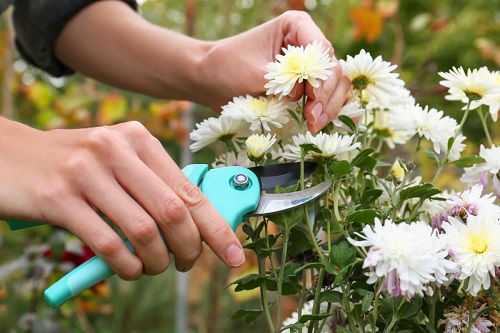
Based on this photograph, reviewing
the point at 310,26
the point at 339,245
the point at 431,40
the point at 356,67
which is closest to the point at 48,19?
the point at 310,26

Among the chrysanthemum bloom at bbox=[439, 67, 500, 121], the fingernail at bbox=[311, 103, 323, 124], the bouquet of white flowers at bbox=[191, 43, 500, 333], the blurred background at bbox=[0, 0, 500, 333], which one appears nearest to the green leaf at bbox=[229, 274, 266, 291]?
the bouquet of white flowers at bbox=[191, 43, 500, 333]

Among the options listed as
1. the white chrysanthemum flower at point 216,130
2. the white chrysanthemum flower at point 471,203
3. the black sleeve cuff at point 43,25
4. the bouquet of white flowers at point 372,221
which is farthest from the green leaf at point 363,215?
the black sleeve cuff at point 43,25

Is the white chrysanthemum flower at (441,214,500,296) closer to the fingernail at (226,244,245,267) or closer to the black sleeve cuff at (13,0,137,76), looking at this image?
the fingernail at (226,244,245,267)

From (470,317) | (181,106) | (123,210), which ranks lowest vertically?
(181,106)

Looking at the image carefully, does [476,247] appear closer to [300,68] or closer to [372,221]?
[372,221]

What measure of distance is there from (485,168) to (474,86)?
0.10 m

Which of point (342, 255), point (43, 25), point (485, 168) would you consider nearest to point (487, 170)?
point (485, 168)

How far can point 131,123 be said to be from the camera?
0.61 m

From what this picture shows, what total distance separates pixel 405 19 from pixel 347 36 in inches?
23.0

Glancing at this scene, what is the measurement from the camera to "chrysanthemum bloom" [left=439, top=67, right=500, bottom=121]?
75cm

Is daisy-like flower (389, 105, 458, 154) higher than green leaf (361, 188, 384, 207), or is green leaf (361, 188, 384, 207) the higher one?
daisy-like flower (389, 105, 458, 154)

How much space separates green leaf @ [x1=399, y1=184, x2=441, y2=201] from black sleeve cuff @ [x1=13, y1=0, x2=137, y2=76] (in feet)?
2.96

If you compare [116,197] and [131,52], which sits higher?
[116,197]

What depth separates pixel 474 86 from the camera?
0.75m
